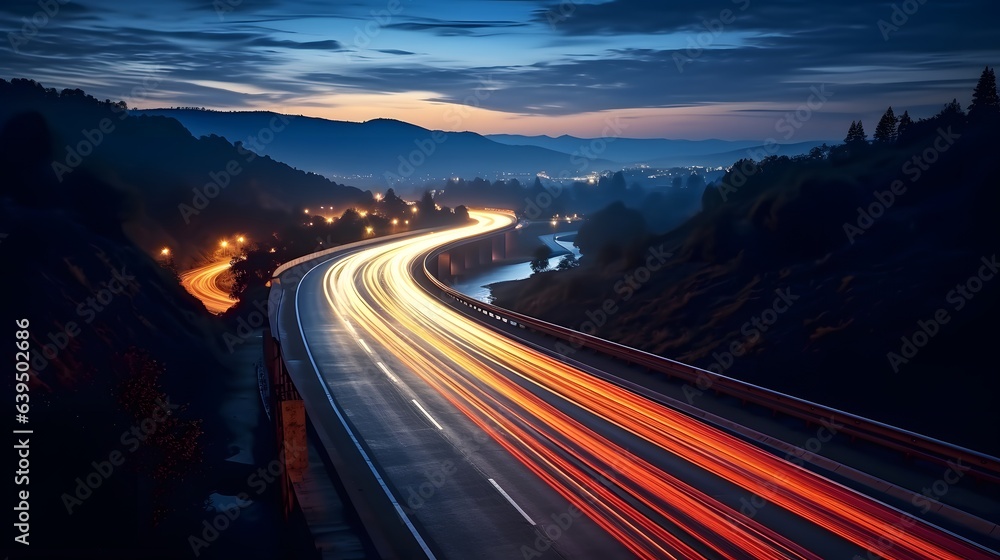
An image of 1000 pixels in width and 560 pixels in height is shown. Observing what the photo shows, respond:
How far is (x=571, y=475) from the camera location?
727 inches

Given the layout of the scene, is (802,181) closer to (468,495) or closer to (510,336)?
(510,336)

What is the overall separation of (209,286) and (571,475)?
78.5m

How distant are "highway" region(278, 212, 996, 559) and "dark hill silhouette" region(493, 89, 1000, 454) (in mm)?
11404

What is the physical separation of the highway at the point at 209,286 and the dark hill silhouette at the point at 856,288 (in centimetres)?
3493

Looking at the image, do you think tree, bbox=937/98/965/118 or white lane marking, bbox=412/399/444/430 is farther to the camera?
tree, bbox=937/98/965/118

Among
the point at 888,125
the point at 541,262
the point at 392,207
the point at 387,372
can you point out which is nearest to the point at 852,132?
the point at 888,125

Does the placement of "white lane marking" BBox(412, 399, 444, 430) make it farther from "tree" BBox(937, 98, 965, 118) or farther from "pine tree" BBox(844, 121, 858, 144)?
"pine tree" BBox(844, 121, 858, 144)

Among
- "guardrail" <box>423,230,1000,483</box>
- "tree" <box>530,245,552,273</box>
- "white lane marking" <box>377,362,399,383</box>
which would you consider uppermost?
"guardrail" <box>423,230,1000,483</box>

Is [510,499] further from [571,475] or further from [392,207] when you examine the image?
[392,207]

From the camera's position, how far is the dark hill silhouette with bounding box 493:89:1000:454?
29.0m

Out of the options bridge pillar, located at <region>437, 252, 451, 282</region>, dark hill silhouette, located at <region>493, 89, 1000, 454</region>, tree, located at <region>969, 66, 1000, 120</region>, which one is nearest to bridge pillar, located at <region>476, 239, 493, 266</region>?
bridge pillar, located at <region>437, 252, 451, 282</region>

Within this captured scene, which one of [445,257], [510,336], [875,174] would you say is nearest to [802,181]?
[875,174]

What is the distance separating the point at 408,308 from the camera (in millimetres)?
48812

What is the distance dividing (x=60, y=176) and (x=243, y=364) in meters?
26.5
